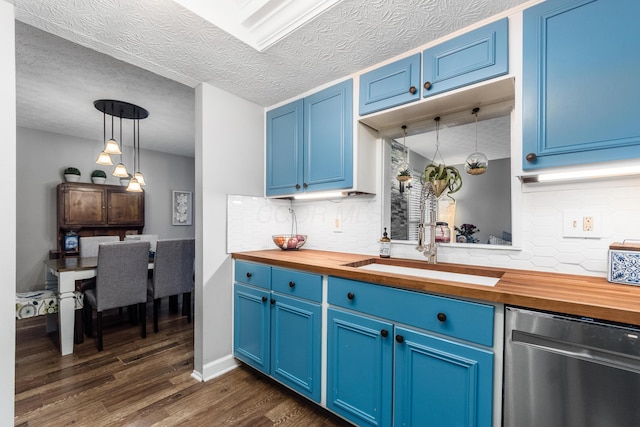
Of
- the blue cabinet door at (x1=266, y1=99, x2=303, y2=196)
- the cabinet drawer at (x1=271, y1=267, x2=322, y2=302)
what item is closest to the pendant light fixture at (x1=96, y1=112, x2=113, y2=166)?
the blue cabinet door at (x1=266, y1=99, x2=303, y2=196)

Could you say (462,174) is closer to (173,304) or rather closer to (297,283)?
(297,283)

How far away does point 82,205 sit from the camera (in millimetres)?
4078

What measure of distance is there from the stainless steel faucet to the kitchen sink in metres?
0.07

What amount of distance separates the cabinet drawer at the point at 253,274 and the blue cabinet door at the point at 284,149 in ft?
2.18

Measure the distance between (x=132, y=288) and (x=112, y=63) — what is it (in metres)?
2.04

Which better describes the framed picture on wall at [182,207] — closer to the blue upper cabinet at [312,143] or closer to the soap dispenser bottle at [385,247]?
the blue upper cabinet at [312,143]

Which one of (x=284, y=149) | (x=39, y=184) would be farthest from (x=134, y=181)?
(x=284, y=149)

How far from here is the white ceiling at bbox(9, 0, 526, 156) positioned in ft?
4.54

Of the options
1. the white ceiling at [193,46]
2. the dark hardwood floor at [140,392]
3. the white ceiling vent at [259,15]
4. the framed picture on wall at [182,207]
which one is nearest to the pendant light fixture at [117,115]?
the white ceiling at [193,46]

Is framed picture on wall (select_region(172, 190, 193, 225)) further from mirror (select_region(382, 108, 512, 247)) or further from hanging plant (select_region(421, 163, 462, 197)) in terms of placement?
hanging plant (select_region(421, 163, 462, 197))

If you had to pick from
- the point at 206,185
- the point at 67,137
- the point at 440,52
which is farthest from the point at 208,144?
the point at 67,137

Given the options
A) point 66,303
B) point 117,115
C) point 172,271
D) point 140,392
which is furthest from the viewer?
Result: point 117,115

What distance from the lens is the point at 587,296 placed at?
3.27 ft

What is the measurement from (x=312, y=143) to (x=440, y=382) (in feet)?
5.55
